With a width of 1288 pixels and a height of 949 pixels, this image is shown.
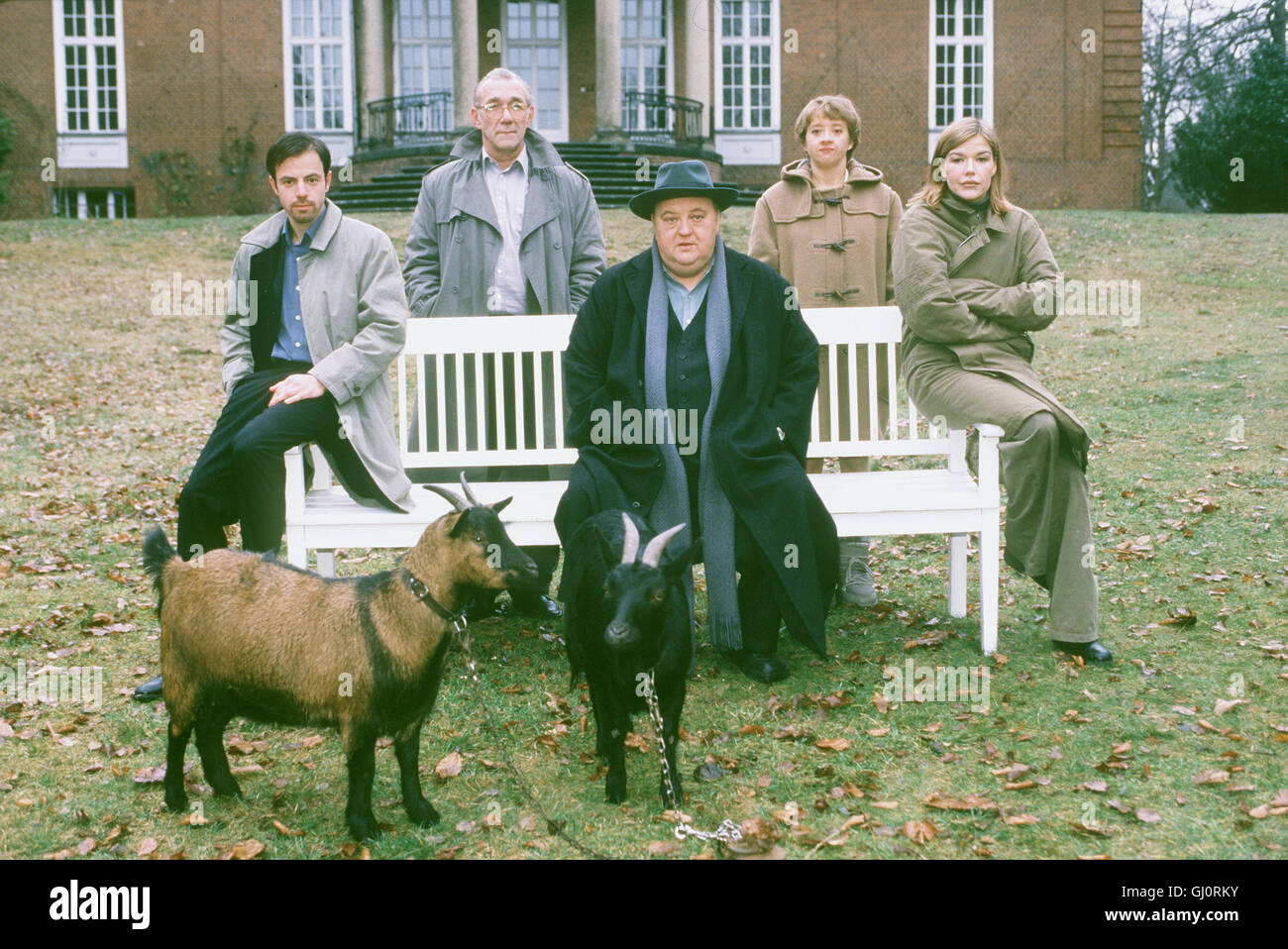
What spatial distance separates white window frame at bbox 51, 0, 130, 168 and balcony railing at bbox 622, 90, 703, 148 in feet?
37.5

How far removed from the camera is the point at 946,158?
238 inches

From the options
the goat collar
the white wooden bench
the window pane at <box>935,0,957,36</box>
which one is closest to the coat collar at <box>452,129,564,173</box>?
the white wooden bench

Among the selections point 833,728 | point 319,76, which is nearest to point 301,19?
point 319,76

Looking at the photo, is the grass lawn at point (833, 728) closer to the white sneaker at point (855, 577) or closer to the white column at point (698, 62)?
the white sneaker at point (855, 577)

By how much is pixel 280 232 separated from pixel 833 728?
3369 millimetres

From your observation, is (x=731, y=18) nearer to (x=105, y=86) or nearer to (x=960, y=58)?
(x=960, y=58)

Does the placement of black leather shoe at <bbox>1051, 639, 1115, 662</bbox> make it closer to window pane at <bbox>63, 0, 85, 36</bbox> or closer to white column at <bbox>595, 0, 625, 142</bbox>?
white column at <bbox>595, 0, 625, 142</bbox>

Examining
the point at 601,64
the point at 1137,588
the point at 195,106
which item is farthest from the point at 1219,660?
the point at 195,106

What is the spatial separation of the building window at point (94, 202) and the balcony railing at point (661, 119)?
11626 mm

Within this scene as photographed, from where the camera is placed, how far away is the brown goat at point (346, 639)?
3.92m

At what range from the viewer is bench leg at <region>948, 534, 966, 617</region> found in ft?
20.5

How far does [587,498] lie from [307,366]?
155cm

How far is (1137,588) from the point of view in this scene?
264 inches

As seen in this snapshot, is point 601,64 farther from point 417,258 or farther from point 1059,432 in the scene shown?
point 1059,432
